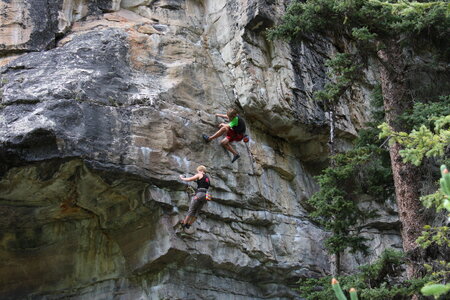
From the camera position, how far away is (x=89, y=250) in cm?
1359

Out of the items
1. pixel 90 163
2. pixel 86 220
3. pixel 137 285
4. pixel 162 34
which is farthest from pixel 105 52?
pixel 137 285

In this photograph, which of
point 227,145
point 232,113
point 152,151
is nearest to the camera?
point 152,151

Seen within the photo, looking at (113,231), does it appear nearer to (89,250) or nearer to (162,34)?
(89,250)

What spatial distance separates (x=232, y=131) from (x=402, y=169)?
402cm

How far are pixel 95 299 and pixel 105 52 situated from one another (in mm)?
5744

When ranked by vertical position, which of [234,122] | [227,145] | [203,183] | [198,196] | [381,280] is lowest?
[381,280]

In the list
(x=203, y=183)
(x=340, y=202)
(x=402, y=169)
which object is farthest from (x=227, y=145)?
(x=402, y=169)

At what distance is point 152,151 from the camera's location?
12.4m

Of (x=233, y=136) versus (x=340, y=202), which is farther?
(x=233, y=136)

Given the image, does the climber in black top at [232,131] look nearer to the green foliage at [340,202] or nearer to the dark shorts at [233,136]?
the dark shorts at [233,136]

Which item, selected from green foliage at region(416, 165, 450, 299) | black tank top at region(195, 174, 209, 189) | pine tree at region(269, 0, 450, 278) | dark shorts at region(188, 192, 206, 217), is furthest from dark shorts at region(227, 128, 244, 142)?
green foliage at region(416, 165, 450, 299)

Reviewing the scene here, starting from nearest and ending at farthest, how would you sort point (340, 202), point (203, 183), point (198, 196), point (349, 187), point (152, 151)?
point (340, 202) < point (198, 196) < point (203, 183) < point (349, 187) < point (152, 151)

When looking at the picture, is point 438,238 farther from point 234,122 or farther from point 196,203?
point 234,122

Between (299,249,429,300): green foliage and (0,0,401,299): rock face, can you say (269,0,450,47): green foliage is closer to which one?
(0,0,401,299): rock face
